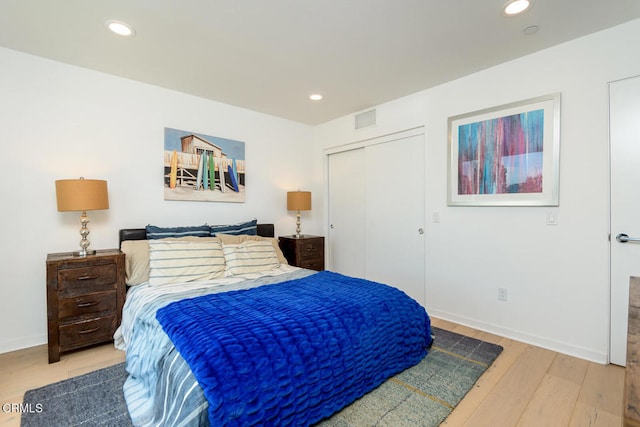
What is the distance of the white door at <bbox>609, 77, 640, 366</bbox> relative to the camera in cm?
209

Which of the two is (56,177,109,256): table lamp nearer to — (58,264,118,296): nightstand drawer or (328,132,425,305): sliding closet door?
(58,264,118,296): nightstand drawer

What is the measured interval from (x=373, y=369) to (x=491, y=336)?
1466mm

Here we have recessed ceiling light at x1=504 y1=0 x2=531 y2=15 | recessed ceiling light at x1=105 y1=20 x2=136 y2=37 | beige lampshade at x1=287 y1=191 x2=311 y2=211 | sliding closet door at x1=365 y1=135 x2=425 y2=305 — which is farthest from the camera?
beige lampshade at x1=287 y1=191 x2=311 y2=211

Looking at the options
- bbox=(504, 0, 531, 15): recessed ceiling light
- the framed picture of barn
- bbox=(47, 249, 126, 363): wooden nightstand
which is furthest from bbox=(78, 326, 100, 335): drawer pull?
bbox=(504, 0, 531, 15): recessed ceiling light

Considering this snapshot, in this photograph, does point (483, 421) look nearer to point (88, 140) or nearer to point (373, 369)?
point (373, 369)

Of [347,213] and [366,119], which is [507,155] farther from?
[347,213]

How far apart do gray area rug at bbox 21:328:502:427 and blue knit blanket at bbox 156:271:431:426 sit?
0.08 metres

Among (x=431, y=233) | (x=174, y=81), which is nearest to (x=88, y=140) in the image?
(x=174, y=81)

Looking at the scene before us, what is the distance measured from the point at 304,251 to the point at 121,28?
2756mm

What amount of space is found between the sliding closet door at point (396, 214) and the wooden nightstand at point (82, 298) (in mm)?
2707

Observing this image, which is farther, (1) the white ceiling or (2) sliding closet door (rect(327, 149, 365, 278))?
(2) sliding closet door (rect(327, 149, 365, 278))

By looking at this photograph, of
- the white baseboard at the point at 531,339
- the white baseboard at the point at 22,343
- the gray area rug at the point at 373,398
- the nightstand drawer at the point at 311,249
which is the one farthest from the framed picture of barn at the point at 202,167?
the white baseboard at the point at 531,339

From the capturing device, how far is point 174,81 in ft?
9.76

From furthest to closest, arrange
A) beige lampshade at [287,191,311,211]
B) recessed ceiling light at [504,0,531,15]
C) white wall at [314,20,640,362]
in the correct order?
beige lampshade at [287,191,311,211] < white wall at [314,20,640,362] < recessed ceiling light at [504,0,531,15]
